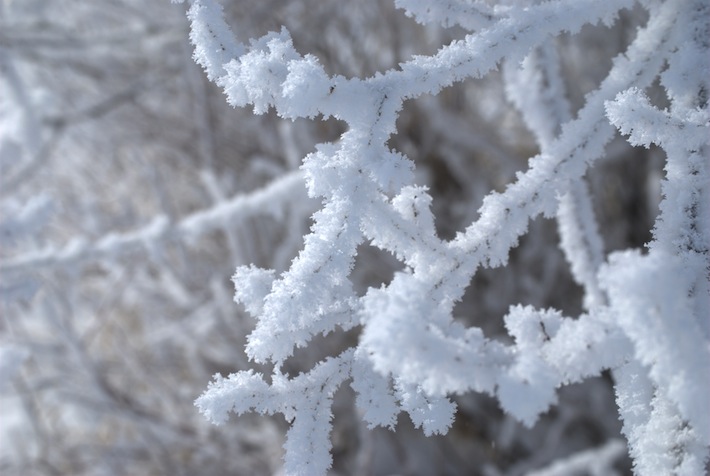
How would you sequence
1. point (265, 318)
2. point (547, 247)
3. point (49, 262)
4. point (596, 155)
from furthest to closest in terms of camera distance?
point (547, 247)
point (49, 262)
point (596, 155)
point (265, 318)

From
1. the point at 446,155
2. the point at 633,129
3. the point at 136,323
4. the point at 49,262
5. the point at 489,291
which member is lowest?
the point at 633,129

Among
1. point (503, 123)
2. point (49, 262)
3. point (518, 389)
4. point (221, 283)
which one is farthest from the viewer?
point (503, 123)

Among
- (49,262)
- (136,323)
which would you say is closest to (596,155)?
(49,262)

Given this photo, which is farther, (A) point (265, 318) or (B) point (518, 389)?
(A) point (265, 318)

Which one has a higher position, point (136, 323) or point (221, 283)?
point (136, 323)

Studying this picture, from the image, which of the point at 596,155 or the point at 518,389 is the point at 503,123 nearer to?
→ the point at 596,155
